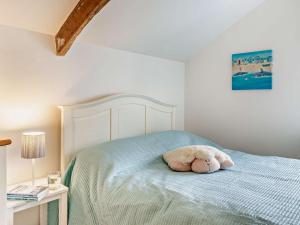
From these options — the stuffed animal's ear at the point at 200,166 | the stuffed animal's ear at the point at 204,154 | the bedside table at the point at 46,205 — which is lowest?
the bedside table at the point at 46,205

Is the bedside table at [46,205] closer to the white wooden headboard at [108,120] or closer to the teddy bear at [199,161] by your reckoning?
the white wooden headboard at [108,120]

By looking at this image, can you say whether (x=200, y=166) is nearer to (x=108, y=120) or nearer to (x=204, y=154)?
(x=204, y=154)

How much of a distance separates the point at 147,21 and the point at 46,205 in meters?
1.84

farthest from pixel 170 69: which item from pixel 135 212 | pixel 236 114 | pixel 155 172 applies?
pixel 135 212

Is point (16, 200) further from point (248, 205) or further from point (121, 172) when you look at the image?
point (248, 205)

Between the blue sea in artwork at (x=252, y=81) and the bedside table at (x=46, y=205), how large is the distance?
230cm

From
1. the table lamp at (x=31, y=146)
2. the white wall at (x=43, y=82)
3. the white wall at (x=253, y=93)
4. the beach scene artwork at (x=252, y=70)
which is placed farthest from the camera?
the beach scene artwork at (x=252, y=70)

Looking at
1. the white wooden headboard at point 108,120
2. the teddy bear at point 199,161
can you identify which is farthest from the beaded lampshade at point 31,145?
the teddy bear at point 199,161

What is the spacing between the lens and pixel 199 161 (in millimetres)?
2002

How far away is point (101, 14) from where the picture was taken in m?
2.18

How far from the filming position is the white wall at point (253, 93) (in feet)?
9.41

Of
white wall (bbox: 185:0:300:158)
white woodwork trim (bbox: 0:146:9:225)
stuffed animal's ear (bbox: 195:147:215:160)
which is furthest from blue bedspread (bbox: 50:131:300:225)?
white wall (bbox: 185:0:300:158)

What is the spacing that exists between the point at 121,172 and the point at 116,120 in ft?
→ 2.27

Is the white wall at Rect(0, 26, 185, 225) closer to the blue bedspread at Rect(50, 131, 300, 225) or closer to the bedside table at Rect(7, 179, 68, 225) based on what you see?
the bedside table at Rect(7, 179, 68, 225)
